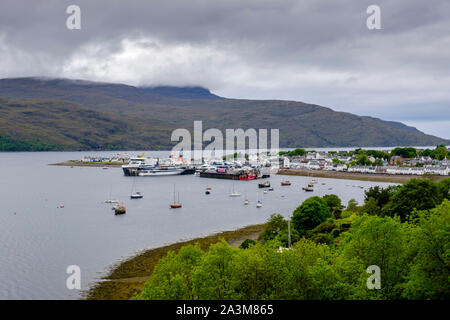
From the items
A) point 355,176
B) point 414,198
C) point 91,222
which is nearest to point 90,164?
point 355,176

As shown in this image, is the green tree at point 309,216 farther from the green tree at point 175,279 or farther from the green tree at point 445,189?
the green tree at point 175,279

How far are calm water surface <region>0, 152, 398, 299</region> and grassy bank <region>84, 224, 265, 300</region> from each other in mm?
989

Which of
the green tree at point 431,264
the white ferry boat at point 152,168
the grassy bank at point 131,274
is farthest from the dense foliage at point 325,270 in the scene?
the white ferry boat at point 152,168

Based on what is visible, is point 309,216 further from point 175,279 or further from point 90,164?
point 90,164

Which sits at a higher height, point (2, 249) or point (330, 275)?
point (330, 275)

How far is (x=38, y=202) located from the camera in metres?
63.4

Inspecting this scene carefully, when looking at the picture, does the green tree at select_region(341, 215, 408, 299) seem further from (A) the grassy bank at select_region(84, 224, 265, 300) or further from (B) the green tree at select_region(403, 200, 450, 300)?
(A) the grassy bank at select_region(84, 224, 265, 300)

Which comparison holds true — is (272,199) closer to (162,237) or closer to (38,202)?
(162,237)

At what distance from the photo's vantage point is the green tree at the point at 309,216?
36406mm

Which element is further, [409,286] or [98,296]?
[98,296]

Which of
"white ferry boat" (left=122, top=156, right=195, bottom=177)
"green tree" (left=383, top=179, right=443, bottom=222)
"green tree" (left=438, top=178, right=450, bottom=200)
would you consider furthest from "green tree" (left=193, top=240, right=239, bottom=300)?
"white ferry boat" (left=122, top=156, right=195, bottom=177)
